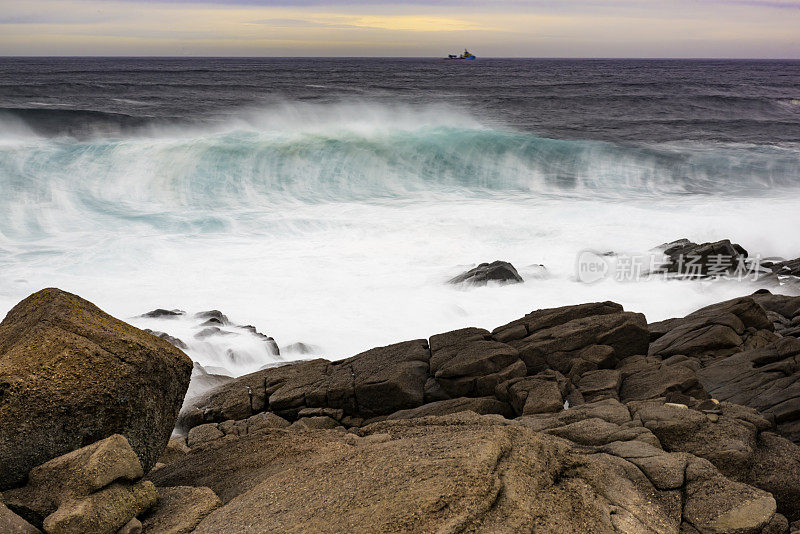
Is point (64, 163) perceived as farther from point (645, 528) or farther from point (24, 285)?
point (645, 528)

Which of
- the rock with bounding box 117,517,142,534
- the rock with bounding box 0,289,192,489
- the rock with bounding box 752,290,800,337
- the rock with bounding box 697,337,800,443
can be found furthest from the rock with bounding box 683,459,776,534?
the rock with bounding box 752,290,800,337

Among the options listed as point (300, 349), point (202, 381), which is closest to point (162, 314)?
point (300, 349)

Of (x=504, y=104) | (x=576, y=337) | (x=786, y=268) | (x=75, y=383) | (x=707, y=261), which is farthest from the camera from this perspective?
(x=504, y=104)

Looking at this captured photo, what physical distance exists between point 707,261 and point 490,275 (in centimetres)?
382

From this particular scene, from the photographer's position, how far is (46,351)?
386 centimetres

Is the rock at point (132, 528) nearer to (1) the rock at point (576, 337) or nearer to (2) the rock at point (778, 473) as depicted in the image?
(2) the rock at point (778, 473)

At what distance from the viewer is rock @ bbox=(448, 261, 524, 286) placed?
11.7 meters

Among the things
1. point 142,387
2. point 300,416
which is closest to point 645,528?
point 142,387

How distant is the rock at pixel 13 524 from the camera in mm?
3107

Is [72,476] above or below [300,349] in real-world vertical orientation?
above

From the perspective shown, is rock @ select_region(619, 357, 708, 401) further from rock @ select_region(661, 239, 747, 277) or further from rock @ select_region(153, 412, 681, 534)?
rock @ select_region(661, 239, 747, 277)

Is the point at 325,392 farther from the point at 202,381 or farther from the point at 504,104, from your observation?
the point at 504,104

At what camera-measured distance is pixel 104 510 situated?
3.32 m

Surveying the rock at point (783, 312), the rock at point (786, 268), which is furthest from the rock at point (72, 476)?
the rock at point (786, 268)
